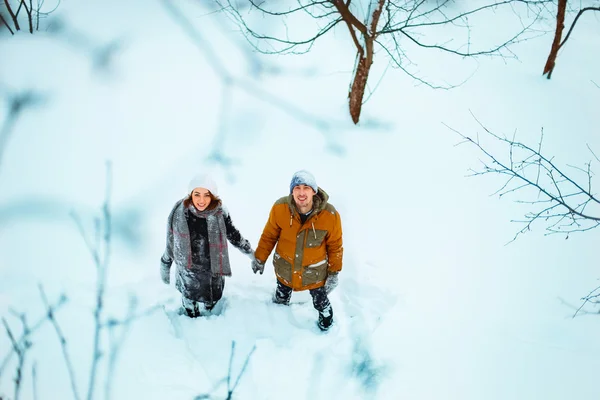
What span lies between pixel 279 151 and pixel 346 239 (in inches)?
64.9

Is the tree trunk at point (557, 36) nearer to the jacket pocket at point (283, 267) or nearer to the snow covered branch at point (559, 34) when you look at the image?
the snow covered branch at point (559, 34)

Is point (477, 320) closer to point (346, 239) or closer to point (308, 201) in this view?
point (346, 239)

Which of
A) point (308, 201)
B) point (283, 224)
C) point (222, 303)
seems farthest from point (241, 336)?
point (308, 201)

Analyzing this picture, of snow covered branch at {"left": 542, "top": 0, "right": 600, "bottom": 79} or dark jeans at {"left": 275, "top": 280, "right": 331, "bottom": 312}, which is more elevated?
snow covered branch at {"left": 542, "top": 0, "right": 600, "bottom": 79}

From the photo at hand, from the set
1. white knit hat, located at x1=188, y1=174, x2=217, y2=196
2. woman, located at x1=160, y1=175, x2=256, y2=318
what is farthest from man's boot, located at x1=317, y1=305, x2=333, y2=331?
white knit hat, located at x1=188, y1=174, x2=217, y2=196

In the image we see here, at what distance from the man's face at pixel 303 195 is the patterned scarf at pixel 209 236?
1.77 feet

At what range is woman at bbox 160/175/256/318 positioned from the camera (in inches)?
105

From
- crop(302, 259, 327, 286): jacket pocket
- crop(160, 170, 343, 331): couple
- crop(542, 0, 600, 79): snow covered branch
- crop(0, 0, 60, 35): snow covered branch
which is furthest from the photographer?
crop(542, 0, 600, 79): snow covered branch

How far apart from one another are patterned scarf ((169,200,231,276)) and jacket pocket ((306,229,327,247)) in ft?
1.97

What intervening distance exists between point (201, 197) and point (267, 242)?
694 mm

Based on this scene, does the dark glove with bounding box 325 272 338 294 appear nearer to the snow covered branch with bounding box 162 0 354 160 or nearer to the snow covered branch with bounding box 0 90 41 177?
the snow covered branch with bounding box 162 0 354 160

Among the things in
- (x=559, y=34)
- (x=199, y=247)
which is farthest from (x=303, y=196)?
(x=559, y=34)

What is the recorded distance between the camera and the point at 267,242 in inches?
120

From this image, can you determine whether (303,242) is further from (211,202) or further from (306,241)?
(211,202)
